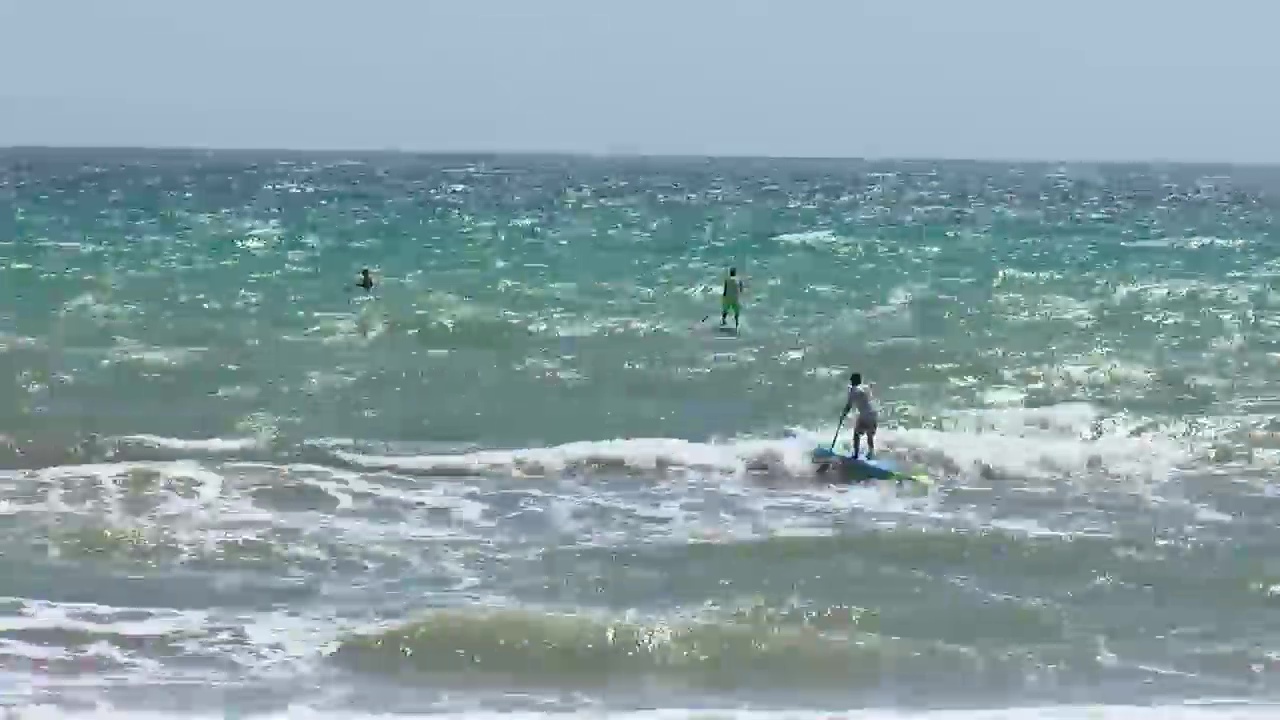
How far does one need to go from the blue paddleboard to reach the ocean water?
368mm

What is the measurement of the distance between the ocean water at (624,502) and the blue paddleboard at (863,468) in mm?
368

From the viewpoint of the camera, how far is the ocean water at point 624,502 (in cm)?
1123

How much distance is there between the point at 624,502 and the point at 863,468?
3245 mm

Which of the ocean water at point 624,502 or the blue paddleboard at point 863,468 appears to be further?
the blue paddleboard at point 863,468

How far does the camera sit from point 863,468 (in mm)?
18078

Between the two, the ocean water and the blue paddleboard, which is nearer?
the ocean water

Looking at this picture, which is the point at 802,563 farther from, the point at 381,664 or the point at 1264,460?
the point at 1264,460

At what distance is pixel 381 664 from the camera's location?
11336 mm

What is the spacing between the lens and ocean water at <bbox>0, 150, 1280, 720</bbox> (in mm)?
11227

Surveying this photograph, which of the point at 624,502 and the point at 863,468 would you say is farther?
the point at 863,468

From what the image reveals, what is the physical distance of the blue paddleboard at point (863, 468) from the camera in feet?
59.1

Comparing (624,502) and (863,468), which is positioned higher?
(863,468)

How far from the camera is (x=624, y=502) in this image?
16953mm

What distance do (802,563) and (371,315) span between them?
873 inches
